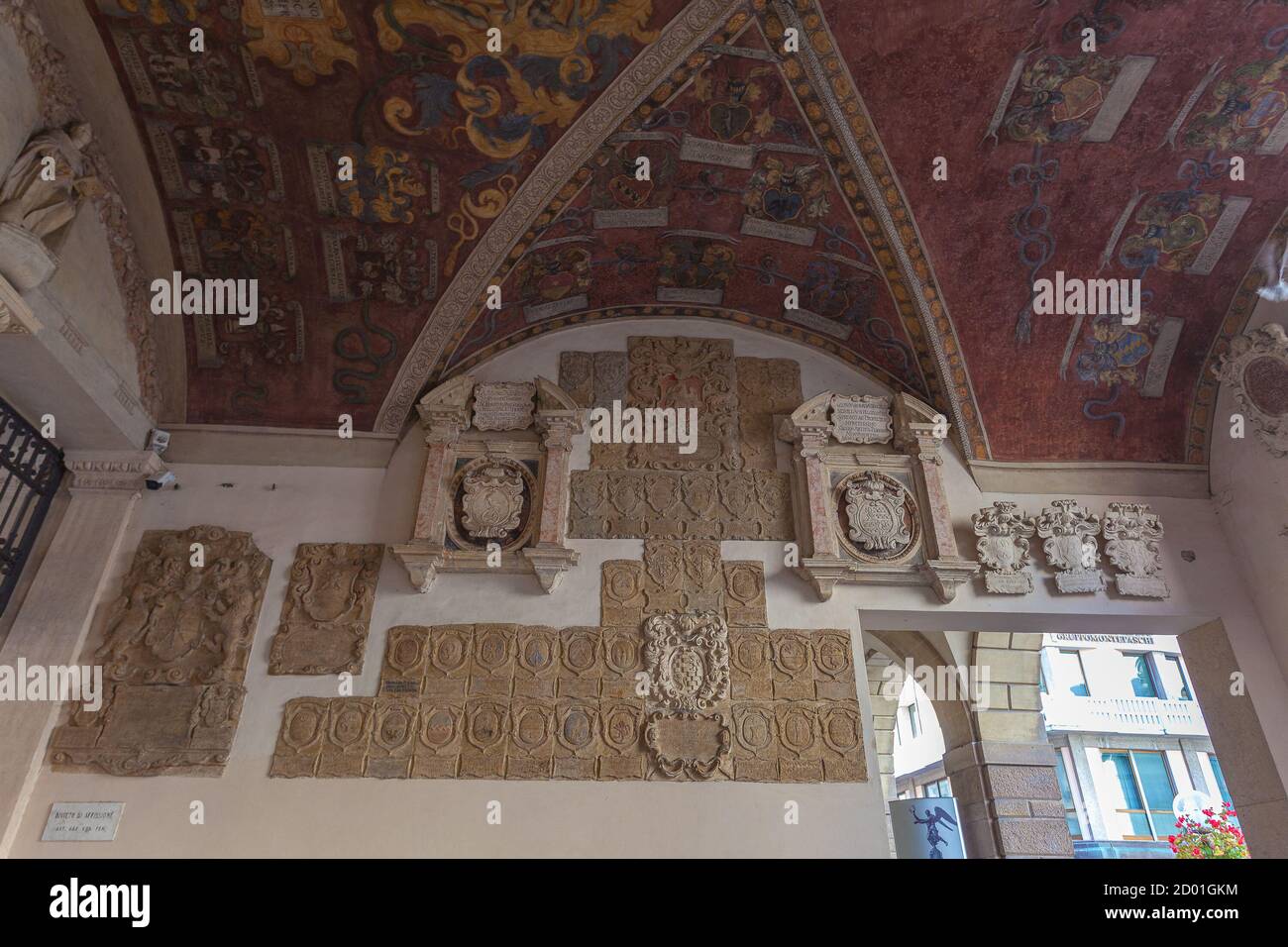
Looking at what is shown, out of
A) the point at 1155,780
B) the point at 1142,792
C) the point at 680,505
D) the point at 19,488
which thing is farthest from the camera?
the point at 1155,780

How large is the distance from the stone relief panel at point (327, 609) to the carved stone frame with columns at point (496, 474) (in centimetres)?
47

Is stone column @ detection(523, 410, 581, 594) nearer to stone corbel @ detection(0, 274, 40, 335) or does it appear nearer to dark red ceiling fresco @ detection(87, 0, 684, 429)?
dark red ceiling fresco @ detection(87, 0, 684, 429)

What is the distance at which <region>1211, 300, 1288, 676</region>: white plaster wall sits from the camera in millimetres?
6199

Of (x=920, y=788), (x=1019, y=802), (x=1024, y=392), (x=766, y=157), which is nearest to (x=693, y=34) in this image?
(x=766, y=157)

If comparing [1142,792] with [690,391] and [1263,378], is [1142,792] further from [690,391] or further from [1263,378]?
[690,391]


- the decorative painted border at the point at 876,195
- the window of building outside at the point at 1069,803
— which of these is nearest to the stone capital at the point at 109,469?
the decorative painted border at the point at 876,195

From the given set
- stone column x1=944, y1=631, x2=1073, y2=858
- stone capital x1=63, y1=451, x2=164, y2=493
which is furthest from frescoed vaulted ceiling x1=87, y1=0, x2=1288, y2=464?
stone column x1=944, y1=631, x2=1073, y2=858

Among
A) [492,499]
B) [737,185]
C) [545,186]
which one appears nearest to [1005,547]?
[737,185]

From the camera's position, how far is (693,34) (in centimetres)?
517

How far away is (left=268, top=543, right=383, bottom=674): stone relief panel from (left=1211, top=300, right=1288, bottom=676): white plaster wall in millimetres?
7605

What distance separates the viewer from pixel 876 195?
6.16m

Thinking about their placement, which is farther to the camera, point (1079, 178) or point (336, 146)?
point (1079, 178)

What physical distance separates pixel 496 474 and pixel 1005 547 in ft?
15.0

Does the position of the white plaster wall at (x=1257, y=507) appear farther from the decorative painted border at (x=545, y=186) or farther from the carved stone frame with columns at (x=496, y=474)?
the carved stone frame with columns at (x=496, y=474)
